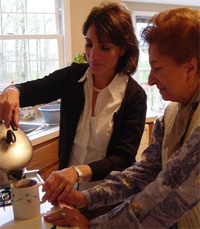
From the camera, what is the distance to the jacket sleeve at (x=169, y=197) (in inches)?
29.4

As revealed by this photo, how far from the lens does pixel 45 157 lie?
6.89 feet

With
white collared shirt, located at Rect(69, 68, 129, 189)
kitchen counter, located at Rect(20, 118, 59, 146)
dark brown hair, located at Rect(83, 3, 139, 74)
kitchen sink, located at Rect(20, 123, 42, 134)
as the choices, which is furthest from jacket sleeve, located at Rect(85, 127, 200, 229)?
kitchen sink, located at Rect(20, 123, 42, 134)

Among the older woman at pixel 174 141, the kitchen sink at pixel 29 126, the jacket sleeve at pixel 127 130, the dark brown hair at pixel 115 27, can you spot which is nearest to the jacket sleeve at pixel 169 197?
the older woman at pixel 174 141

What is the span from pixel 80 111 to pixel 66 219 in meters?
0.49

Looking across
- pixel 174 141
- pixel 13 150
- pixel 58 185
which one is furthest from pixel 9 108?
pixel 174 141

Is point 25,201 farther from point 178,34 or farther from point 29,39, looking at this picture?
point 29,39

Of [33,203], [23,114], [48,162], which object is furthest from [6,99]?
[23,114]

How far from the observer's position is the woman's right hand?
98 cm

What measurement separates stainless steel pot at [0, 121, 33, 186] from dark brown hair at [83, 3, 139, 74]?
0.46 metres

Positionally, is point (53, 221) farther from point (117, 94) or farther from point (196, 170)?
point (117, 94)

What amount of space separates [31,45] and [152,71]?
2.19 metres

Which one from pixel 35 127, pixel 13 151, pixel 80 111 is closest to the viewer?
pixel 13 151

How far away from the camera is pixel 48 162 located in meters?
2.13

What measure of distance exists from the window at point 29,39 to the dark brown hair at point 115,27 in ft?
5.74
